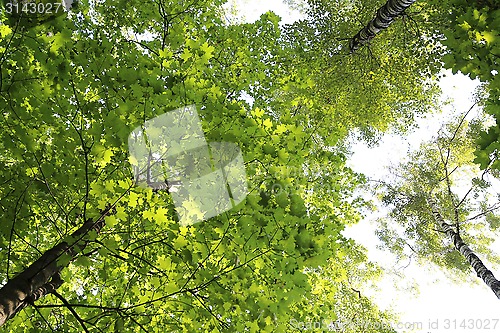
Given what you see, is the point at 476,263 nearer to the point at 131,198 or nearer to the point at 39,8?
the point at 131,198

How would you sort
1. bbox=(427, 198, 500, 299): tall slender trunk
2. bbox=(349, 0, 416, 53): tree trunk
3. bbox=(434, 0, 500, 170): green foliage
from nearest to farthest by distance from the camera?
bbox=(434, 0, 500, 170): green foliage
bbox=(349, 0, 416, 53): tree trunk
bbox=(427, 198, 500, 299): tall slender trunk

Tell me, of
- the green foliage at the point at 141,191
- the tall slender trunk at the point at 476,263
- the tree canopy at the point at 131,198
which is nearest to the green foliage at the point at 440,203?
the tall slender trunk at the point at 476,263

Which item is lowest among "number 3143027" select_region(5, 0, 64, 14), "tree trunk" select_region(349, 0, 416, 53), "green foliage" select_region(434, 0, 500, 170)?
"green foliage" select_region(434, 0, 500, 170)

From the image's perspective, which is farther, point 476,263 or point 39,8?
point 476,263

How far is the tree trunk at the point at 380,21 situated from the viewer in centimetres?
483

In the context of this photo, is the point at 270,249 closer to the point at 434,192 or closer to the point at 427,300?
the point at 434,192

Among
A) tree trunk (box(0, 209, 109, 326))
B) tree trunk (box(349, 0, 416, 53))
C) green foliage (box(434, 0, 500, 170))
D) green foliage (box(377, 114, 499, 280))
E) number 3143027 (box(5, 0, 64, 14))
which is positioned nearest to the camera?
green foliage (box(434, 0, 500, 170))

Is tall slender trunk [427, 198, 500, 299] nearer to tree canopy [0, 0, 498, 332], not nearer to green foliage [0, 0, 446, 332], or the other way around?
tree canopy [0, 0, 498, 332]

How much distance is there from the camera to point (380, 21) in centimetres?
536

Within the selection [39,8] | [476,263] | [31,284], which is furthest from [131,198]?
[476,263]

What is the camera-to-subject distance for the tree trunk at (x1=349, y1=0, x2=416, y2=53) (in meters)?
4.83

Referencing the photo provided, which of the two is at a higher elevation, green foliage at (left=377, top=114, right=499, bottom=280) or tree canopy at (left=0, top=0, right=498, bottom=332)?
green foliage at (left=377, top=114, right=499, bottom=280)

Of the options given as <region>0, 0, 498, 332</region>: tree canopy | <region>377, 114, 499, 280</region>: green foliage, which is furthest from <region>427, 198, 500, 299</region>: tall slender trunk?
<region>0, 0, 498, 332</region>: tree canopy

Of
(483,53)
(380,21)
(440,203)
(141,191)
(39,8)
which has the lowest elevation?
(483,53)
